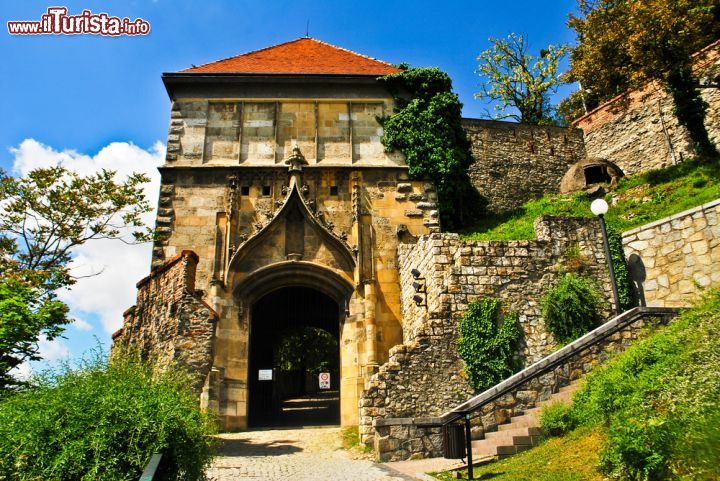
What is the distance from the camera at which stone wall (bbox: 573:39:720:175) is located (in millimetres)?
20422

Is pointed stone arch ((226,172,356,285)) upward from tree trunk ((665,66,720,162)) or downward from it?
downward

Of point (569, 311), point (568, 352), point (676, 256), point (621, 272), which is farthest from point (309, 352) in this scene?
point (568, 352)

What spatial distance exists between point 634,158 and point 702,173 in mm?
8023

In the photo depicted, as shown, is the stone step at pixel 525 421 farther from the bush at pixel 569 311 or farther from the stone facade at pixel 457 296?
the bush at pixel 569 311

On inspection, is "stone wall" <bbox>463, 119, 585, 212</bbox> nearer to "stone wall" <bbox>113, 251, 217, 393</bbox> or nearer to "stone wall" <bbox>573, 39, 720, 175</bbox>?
"stone wall" <bbox>573, 39, 720, 175</bbox>

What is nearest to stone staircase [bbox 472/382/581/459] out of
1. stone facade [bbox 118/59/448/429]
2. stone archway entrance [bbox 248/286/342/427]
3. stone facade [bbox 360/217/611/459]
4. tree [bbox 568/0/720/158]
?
stone facade [bbox 360/217/611/459]

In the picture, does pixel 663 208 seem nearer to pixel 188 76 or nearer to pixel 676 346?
pixel 676 346

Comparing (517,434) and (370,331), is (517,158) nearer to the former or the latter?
(370,331)

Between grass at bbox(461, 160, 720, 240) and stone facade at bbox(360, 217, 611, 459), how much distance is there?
221cm

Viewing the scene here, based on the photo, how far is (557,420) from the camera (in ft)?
24.9

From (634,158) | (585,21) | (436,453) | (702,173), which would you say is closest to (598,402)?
(436,453)

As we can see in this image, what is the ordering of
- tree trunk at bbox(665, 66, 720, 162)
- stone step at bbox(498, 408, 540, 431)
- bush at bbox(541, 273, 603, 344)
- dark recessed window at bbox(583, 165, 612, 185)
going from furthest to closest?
1. dark recessed window at bbox(583, 165, 612, 185)
2. tree trunk at bbox(665, 66, 720, 162)
3. bush at bbox(541, 273, 603, 344)
4. stone step at bbox(498, 408, 540, 431)

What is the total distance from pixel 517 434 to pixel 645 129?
20.3 m

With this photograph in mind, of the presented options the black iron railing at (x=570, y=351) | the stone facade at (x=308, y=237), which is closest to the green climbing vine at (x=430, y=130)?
the stone facade at (x=308, y=237)
